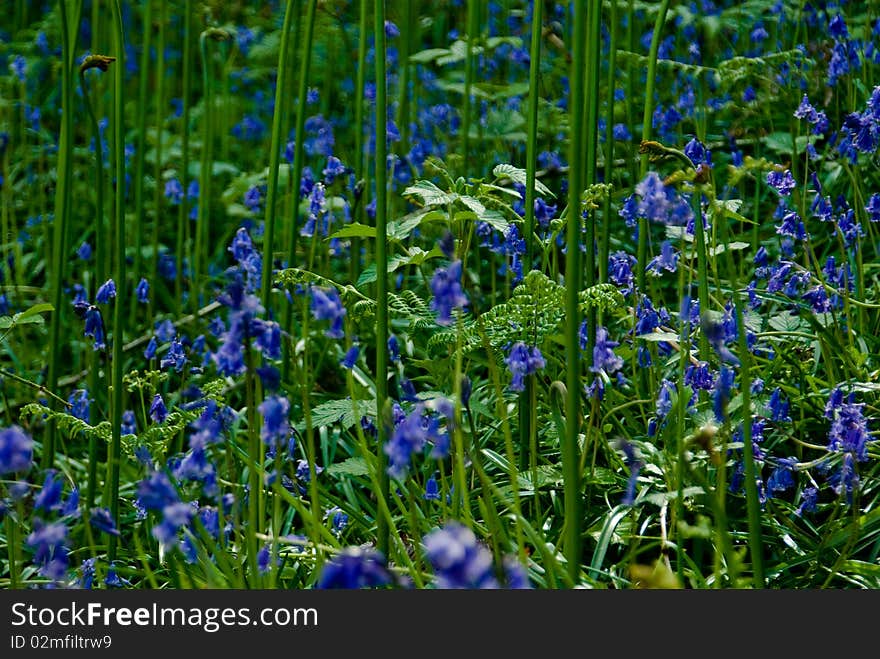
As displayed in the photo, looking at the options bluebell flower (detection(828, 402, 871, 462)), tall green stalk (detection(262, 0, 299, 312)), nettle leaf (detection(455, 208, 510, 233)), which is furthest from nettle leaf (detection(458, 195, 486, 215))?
bluebell flower (detection(828, 402, 871, 462))

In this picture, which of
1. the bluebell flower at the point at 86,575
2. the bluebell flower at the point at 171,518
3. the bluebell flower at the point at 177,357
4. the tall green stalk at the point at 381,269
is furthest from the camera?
the bluebell flower at the point at 177,357

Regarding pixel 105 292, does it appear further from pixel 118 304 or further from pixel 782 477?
pixel 782 477

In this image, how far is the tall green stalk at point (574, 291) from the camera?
1532mm

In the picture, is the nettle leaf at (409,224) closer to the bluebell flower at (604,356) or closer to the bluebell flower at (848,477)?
the bluebell flower at (604,356)

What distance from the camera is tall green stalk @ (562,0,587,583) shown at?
1.53 m

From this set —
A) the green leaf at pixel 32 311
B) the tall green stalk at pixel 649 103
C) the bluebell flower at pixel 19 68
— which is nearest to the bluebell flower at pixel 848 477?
the tall green stalk at pixel 649 103

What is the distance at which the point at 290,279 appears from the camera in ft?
6.30

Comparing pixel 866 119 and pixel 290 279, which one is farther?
pixel 866 119

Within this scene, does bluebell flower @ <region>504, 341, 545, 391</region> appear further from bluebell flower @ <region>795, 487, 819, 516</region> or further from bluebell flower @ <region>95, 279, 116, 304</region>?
bluebell flower @ <region>95, 279, 116, 304</region>

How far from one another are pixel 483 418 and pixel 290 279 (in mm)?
940

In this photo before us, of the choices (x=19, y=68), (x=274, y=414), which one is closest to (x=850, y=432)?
(x=274, y=414)

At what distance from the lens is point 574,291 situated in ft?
5.04

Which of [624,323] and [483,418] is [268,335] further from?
[624,323]

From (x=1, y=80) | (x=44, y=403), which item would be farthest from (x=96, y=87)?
(x=44, y=403)
